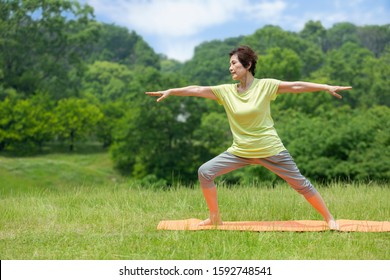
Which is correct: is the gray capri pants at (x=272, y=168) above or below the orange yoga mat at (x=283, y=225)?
above

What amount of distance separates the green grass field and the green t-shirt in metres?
0.80

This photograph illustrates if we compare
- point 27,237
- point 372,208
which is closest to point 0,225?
point 27,237

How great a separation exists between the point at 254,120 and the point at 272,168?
51cm

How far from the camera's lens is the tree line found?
972 inches

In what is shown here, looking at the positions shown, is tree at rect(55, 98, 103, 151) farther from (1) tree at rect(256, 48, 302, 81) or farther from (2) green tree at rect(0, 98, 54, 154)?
(1) tree at rect(256, 48, 302, 81)

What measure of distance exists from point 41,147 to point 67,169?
22.3 feet

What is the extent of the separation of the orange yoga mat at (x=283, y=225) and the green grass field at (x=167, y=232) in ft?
0.46

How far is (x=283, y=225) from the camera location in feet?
17.6

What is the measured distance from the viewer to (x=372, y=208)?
617 centimetres

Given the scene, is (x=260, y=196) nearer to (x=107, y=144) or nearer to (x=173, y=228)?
(x=173, y=228)

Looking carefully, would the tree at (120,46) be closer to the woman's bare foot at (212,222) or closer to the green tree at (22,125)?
the green tree at (22,125)

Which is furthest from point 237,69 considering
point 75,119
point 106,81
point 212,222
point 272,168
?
point 106,81

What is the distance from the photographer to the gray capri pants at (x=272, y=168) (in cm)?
516

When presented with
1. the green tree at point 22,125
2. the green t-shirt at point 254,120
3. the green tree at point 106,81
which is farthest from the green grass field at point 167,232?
the green tree at point 106,81
